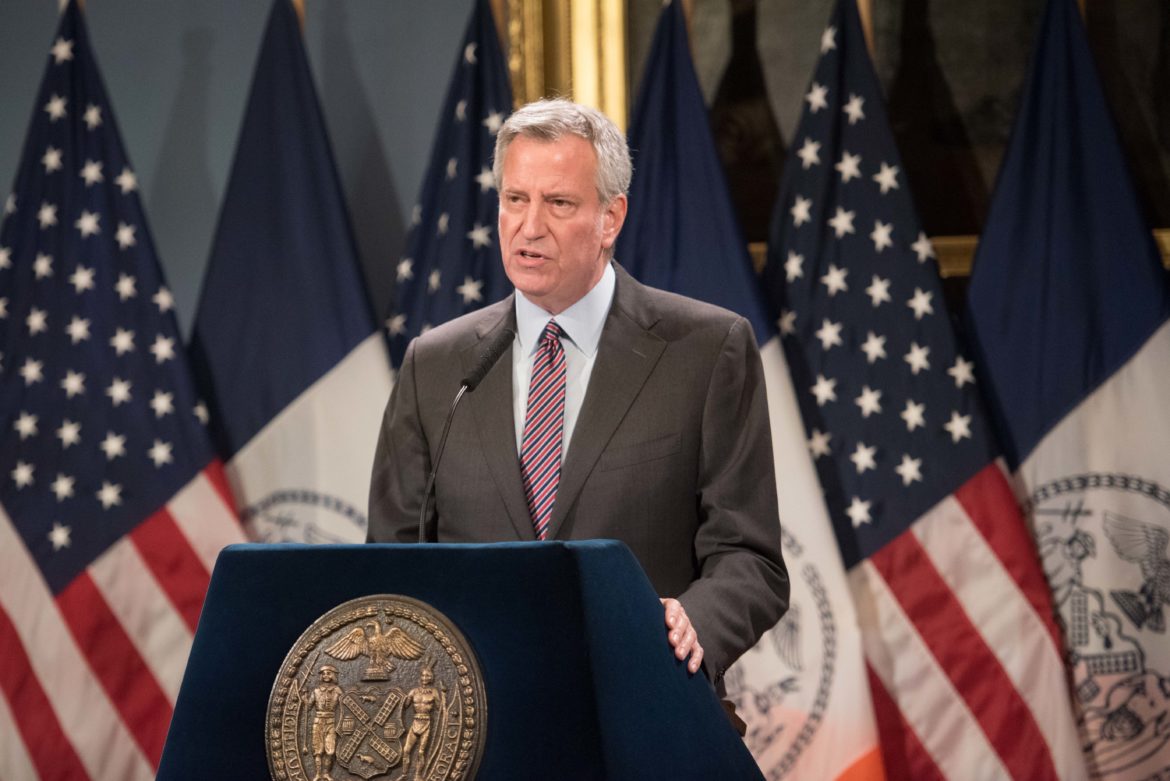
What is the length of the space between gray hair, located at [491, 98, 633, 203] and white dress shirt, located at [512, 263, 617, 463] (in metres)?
0.19

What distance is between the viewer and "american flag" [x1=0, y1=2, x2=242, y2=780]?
4.04 metres

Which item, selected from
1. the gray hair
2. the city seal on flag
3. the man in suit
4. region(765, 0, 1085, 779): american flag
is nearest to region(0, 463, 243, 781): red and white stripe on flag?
region(765, 0, 1085, 779): american flag

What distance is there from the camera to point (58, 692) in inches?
158

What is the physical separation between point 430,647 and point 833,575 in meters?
2.70

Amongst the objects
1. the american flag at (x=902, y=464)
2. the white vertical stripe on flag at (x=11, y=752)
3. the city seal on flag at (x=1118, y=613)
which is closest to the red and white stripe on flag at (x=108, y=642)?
the white vertical stripe on flag at (x=11, y=752)

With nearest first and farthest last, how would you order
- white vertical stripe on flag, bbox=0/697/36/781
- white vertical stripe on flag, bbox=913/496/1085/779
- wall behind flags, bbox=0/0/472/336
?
white vertical stripe on flag, bbox=913/496/1085/779, white vertical stripe on flag, bbox=0/697/36/781, wall behind flags, bbox=0/0/472/336

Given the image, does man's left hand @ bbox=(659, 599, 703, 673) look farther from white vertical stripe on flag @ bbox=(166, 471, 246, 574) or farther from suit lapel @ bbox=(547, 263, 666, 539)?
white vertical stripe on flag @ bbox=(166, 471, 246, 574)

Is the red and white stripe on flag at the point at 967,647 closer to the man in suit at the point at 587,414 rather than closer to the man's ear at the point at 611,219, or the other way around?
the man in suit at the point at 587,414

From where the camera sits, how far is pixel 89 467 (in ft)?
13.5

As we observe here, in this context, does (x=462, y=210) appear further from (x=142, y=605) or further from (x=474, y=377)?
(x=474, y=377)

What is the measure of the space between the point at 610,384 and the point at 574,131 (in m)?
0.42

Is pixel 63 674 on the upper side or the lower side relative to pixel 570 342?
lower

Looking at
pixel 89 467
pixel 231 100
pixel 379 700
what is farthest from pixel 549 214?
pixel 231 100

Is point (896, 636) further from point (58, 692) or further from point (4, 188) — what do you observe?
point (4, 188)
